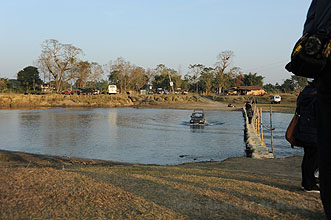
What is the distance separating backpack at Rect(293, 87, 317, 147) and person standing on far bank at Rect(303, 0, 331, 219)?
2.16 meters

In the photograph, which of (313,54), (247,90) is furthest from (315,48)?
(247,90)

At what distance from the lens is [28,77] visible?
9338 cm

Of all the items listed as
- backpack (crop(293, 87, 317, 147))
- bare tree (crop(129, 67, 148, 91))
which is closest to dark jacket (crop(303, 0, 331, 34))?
backpack (crop(293, 87, 317, 147))

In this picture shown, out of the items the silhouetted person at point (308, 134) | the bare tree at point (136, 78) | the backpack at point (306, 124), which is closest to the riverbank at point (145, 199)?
the silhouetted person at point (308, 134)

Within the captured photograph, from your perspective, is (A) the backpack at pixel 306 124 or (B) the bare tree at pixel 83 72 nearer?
(A) the backpack at pixel 306 124

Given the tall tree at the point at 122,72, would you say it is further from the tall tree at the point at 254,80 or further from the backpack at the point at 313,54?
the backpack at the point at 313,54

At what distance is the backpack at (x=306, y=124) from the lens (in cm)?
457

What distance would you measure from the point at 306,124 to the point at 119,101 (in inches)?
3129

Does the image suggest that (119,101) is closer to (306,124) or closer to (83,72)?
(83,72)

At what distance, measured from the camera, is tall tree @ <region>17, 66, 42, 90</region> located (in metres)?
93.4

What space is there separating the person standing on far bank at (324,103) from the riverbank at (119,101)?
68206 mm

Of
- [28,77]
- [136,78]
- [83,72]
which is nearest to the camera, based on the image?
[28,77]

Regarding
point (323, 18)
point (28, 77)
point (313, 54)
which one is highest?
point (28, 77)

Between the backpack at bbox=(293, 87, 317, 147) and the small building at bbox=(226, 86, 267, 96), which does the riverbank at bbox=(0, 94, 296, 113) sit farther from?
the backpack at bbox=(293, 87, 317, 147)
